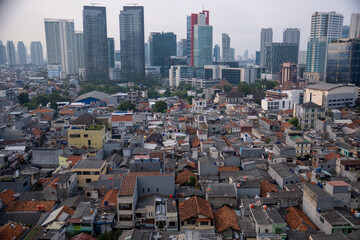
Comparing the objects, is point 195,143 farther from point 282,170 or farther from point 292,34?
point 292,34

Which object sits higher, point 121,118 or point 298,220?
point 121,118

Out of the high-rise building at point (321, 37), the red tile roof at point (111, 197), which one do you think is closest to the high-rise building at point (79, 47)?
the high-rise building at point (321, 37)

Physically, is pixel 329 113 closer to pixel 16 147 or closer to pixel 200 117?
pixel 200 117

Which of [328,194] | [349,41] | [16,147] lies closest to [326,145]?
[328,194]

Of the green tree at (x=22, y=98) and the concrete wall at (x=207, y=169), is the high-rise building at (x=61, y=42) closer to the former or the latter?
the green tree at (x=22, y=98)

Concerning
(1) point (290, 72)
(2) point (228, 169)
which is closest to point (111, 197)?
(2) point (228, 169)

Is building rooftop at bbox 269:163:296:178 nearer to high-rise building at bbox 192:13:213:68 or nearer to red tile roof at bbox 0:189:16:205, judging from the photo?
red tile roof at bbox 0:189:16:205

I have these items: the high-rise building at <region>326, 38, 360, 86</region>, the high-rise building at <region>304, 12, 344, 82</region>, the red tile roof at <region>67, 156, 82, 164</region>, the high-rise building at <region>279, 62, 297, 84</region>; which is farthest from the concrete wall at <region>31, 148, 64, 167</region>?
the high-rise building at <region>304, 12, 344, 82</region>
